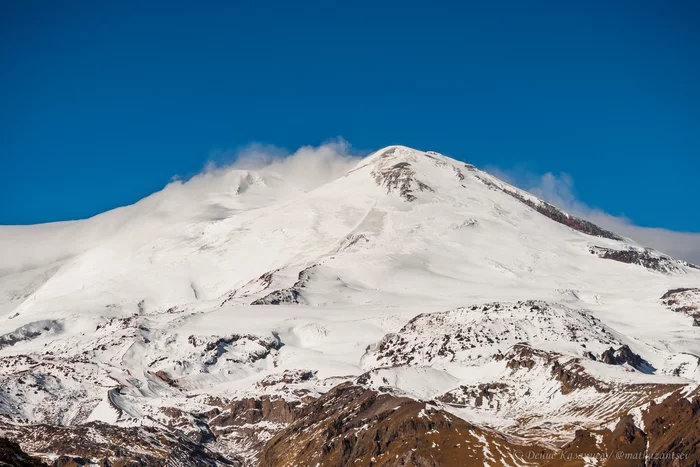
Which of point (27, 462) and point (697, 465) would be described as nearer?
point (27, 462)

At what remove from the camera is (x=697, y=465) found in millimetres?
194125

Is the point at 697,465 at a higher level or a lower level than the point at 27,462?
higher

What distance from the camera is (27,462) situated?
289ft

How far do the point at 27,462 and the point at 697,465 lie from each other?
14153 cm
